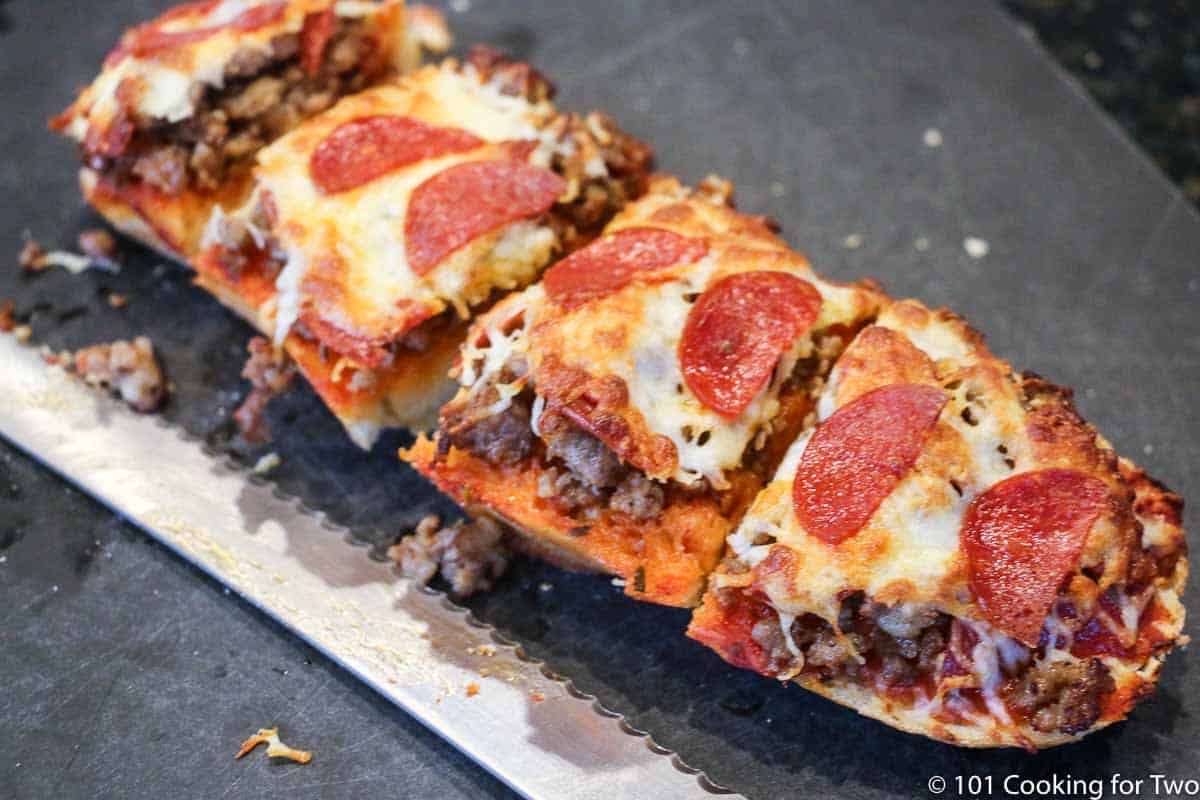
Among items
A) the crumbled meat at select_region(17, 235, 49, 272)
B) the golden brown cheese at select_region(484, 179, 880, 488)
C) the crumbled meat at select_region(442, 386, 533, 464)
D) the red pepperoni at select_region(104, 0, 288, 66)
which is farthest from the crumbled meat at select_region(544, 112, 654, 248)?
the crumbled meat at select_region(17, 235, 49, 272)

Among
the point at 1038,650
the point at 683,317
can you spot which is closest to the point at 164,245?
the point at 683,317

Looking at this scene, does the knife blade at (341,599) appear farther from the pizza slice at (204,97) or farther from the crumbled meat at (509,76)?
the crumbled meat at (509,76)

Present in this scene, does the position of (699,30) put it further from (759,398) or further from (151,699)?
(151,699)

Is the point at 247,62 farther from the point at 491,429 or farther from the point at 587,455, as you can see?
the point at 587,455

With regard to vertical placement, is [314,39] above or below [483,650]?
above

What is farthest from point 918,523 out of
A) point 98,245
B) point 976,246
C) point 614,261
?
point 98,245

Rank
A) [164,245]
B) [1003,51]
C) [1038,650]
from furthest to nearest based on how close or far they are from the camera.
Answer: [1003,51], [164,245], [1038,650]
